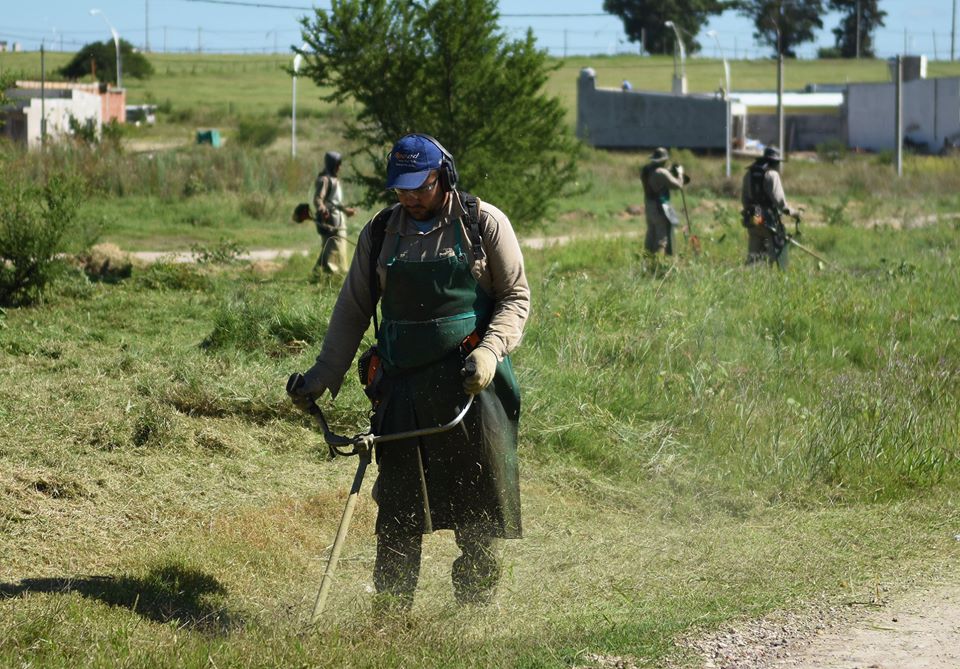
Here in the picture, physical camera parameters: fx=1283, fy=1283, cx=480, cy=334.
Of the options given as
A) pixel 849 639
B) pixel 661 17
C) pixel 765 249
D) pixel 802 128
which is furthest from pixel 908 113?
pixel 849 639

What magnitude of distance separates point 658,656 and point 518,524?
866 mm

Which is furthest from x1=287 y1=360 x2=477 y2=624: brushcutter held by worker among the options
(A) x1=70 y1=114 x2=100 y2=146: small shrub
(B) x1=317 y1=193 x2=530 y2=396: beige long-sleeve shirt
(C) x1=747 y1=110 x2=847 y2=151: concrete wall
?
(C) x1=747 y1=110 x2=847 y2=151: concrete wall

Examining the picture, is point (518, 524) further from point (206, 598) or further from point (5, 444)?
point (5, 444)

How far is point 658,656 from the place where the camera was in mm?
4637

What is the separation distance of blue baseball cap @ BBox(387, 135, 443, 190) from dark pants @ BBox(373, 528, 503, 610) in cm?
143

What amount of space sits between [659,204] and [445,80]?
3054 mm

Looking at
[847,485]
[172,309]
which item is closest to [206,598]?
[847,485]

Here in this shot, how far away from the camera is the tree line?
309ft

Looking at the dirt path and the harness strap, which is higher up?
the harness strap

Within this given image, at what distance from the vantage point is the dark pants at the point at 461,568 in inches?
205

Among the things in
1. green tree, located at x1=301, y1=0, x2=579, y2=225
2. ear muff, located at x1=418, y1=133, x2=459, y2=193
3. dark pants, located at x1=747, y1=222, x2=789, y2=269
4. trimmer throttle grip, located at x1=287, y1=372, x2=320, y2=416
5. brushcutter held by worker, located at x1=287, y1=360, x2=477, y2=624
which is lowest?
brushcutter held by worker, located at x1=287, y1=360, x2=477, y2=624

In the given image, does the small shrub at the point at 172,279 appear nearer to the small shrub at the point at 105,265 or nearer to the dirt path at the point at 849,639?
the small shrub at the point at 105,265

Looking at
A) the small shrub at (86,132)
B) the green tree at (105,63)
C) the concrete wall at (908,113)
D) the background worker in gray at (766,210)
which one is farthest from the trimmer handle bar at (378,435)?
the green tree at (105,63)

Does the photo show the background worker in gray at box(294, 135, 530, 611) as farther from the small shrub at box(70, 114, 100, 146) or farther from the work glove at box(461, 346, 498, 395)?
the small shrub at box(70, 114, 100, 146)
